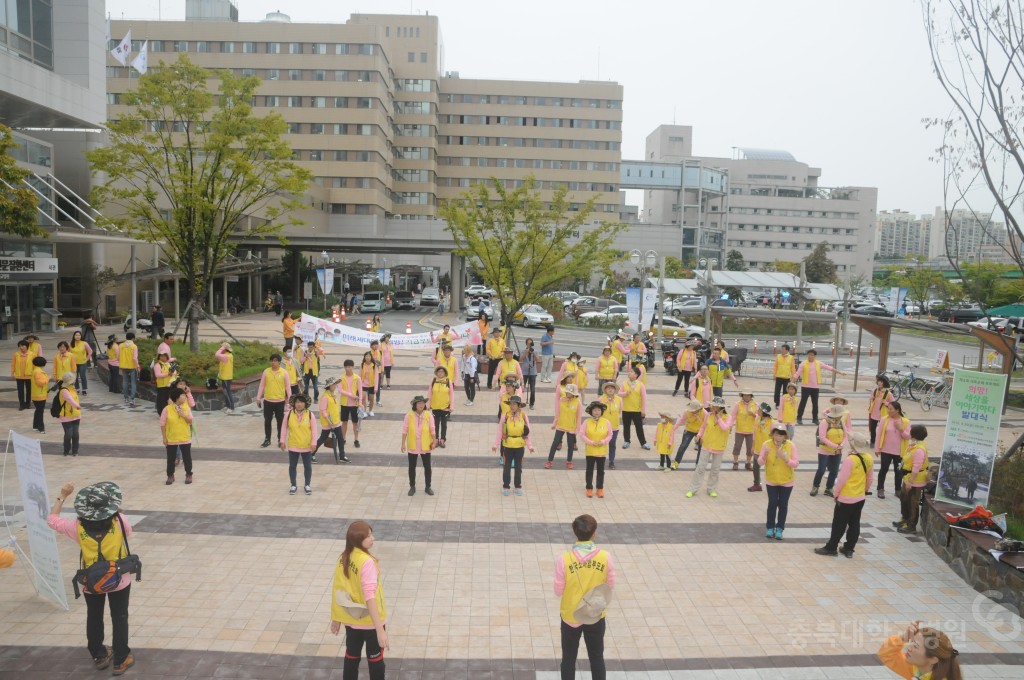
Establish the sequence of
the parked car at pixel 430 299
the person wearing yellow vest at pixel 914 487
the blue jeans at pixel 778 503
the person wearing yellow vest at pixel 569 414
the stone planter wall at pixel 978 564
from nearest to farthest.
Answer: the stone planter wall at pixel 978 564
the blue jeans at pixel 778 503
the person wearing yellow vest at pixel 914 487
the person wearing yellow vest at pixel 569 414
the parked car at pixel 430 299

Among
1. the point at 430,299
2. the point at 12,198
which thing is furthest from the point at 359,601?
the point at 430,299

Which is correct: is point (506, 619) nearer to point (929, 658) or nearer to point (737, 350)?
point (929, 658)

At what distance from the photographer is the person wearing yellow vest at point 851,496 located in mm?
8703

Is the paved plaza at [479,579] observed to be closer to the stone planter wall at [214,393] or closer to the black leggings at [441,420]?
the black leggings at [441,420]

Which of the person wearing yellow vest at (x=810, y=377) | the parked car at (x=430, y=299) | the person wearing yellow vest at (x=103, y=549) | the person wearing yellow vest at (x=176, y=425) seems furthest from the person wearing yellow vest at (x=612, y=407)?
the parked car at (x=430, y=299)

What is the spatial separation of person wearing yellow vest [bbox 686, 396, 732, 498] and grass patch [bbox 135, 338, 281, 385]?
38.4 feet

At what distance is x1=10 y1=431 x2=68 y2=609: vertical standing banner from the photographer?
6895 millimetres

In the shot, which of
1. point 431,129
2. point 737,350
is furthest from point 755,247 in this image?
point 737,350

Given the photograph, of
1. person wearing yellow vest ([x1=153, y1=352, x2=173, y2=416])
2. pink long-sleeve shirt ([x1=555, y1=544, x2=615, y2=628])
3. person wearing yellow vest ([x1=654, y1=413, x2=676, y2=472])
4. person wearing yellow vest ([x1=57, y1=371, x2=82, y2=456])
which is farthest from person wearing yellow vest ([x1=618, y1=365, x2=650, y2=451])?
person wearing yellow vest ([x1=57, y1=371, x2=82, y2=456])

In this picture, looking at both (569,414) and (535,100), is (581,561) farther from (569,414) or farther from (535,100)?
(535,100)

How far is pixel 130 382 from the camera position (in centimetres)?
1767

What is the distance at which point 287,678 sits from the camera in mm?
6137

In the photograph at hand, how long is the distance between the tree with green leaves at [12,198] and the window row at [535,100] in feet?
219

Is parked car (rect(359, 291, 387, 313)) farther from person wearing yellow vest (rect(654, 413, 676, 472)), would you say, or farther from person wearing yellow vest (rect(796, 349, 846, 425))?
person wearing yellow vest (rect(654, 413, 676, 472))
